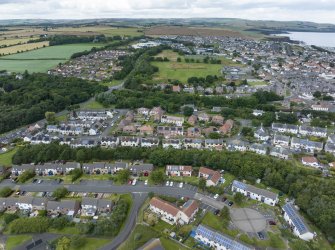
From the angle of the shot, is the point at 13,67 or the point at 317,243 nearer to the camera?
the point at 317,243

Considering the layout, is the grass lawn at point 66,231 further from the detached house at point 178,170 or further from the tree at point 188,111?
the tree at point 188,111

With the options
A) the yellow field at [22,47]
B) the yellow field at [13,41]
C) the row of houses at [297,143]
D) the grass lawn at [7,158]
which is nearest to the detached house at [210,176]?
the row of houses at [297,143]

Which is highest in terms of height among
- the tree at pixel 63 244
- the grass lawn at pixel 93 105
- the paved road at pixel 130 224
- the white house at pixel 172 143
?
the white house at pixel 172 143

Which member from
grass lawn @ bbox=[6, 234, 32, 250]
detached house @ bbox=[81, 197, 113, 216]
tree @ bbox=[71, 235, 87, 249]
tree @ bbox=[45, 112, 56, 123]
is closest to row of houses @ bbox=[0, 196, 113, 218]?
detached house @ bbox=[81, 197, 113, 216]

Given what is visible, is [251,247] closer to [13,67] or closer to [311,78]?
[311,78]

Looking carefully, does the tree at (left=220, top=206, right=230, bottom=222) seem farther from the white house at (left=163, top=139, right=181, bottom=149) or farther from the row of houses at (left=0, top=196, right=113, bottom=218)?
the white house at (left=163, top=139, right=181, bottom=149)

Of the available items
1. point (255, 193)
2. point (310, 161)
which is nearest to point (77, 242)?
point (255, 193)

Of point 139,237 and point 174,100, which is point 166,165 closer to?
point 139,237

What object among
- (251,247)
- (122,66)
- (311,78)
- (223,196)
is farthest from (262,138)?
(122,66)
